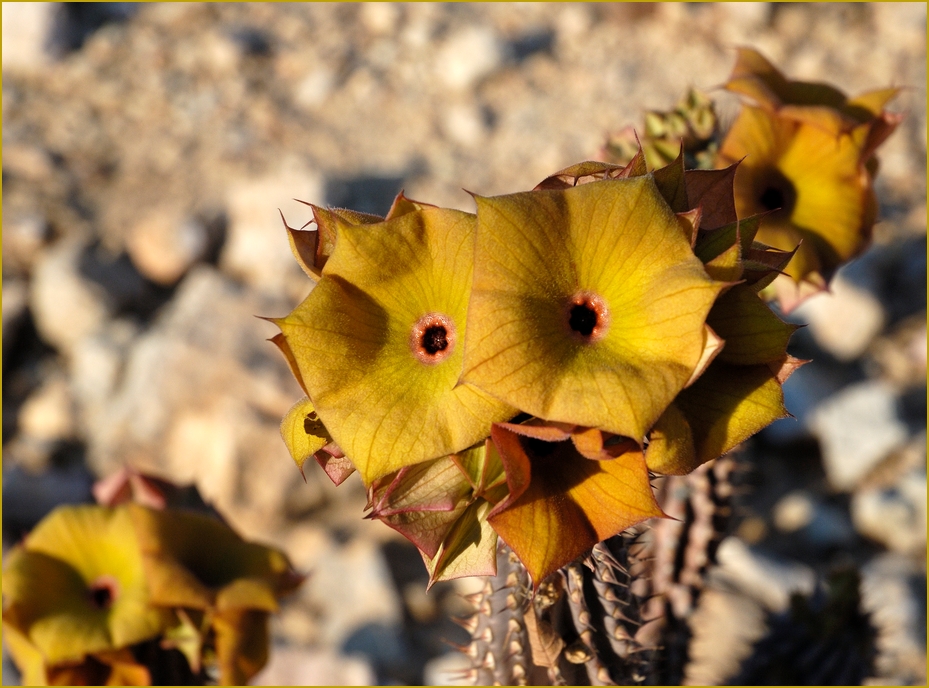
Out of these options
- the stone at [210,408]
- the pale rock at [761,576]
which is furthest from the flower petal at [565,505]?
the stone at [210,408]

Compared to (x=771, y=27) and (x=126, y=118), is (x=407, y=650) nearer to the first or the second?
(x=126, y=118)

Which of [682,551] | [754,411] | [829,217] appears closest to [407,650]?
[682,551]

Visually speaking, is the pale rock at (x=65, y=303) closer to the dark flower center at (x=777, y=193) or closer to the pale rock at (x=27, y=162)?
the pale rock at (x=27, y=162)

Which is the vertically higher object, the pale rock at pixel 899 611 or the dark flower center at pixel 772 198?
the dark flower center at pixel 772 198

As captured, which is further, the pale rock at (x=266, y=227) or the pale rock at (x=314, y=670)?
the pale rock at (x=266, y=227)

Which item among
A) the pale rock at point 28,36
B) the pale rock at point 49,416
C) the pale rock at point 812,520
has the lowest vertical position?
the pale rock at point 812,520
